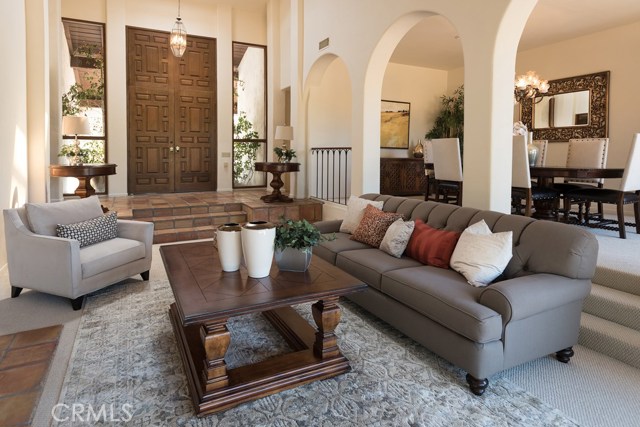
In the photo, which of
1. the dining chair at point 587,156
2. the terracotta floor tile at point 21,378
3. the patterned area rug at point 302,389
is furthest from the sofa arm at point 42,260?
the dining chair at point 587,156

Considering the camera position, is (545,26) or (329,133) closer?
(545,26)

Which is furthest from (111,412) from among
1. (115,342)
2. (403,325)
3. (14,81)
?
(14,81)

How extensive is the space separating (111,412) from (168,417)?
0.29m

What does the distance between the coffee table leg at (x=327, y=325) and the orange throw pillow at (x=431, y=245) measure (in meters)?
1.02

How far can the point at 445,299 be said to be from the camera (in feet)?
7.68

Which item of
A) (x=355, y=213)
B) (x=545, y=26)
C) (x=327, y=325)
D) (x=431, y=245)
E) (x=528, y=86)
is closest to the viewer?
(x=327, y=325)

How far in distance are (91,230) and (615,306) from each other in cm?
427

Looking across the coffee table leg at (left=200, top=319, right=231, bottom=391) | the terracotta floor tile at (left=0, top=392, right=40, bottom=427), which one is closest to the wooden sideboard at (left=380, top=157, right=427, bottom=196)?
the coffee table leg at (left=200, top=319, right=231, bottom=391)

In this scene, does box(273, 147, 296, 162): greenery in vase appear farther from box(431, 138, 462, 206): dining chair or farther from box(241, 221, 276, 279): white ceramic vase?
box(241, 221, 276, 279): white ceramic vase

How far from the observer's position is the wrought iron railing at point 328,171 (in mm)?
7656

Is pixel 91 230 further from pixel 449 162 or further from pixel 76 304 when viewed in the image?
pixel 449 162

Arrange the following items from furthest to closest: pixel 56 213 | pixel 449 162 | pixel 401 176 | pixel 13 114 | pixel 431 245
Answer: pixel 401 176
pixel 449 162
pixel 13 114
pixel 56 213
pixel 431 245

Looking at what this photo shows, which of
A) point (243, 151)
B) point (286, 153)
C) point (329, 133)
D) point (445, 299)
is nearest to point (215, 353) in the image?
point (445, 299)

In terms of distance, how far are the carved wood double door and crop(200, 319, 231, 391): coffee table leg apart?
6961 mm
